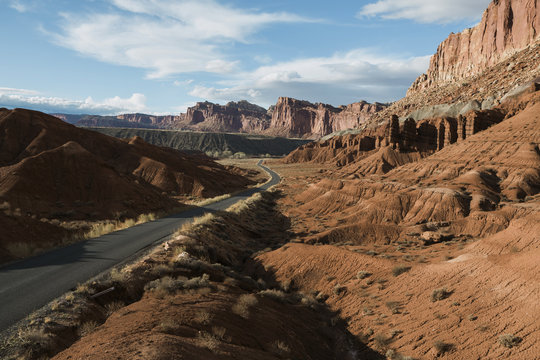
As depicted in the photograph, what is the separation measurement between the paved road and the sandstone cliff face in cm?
16445

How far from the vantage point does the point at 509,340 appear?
1223 centimetres

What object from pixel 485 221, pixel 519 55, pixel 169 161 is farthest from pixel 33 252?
pixel 519 55

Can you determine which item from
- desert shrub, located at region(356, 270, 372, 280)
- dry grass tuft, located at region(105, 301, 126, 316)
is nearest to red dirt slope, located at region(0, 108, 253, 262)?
dry grass tuft, located at region(105, 301, 126, 316)

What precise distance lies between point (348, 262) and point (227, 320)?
14.2 meters

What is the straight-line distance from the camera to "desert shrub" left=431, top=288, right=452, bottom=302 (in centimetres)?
1697

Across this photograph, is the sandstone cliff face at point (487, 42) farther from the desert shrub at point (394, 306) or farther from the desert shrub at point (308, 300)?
the desert shrub at point (308, 300)

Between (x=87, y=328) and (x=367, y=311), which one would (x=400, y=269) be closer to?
(x=367, y=311)

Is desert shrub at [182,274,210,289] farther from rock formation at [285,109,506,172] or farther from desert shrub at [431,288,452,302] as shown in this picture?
rock formation at [285,109,506,172]

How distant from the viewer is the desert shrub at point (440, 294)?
16969mm

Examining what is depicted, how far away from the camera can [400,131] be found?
111 metres

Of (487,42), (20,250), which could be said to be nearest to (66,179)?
(20,250)

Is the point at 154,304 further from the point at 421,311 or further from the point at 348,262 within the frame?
the point at 348,262

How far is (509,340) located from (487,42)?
604 ft

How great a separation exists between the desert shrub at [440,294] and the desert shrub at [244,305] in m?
9.76
